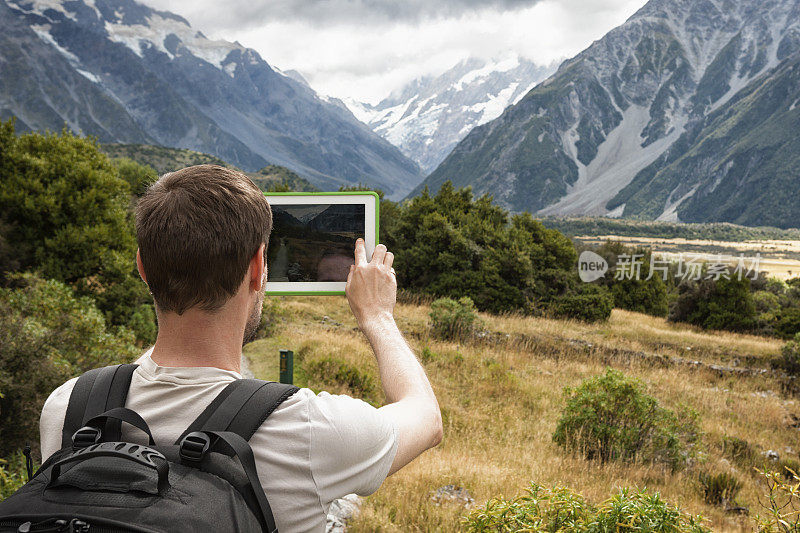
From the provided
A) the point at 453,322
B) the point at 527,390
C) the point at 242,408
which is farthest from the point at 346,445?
the point at 453,322

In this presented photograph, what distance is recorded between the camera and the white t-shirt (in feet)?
3.80

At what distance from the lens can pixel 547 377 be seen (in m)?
12.2

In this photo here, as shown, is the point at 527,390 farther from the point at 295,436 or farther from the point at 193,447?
the point at 193,447

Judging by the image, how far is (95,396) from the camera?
124cm

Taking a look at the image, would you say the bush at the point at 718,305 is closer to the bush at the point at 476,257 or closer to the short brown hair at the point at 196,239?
the bush at the point at 476,257


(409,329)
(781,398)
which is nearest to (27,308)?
(409,329)

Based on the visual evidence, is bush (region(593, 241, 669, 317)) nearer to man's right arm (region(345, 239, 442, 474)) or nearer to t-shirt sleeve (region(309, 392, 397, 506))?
man's right arm (region(345, 239, 442, 474))

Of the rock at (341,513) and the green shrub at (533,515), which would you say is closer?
the green shrub at (533,515)

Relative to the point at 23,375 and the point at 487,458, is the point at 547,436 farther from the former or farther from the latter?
the point at 23,375

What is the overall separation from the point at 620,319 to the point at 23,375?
21602 mm

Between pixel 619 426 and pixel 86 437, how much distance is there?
26.0 ft

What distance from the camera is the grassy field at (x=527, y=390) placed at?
569cm

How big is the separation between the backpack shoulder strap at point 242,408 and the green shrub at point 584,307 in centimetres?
2107

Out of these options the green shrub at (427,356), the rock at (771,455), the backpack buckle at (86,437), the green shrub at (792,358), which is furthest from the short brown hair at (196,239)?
the green shrub at (792,358)
